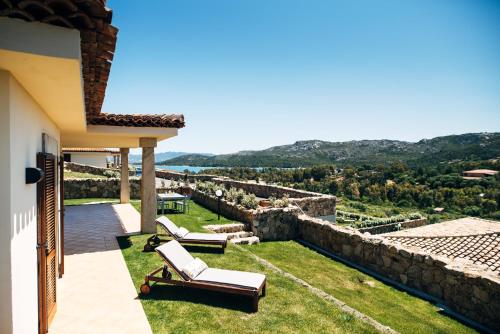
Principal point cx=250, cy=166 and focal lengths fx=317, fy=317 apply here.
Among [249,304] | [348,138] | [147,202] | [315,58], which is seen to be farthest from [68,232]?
[348,138]

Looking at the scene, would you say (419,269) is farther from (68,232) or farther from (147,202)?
(68,232)

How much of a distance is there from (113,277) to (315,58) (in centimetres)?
3290

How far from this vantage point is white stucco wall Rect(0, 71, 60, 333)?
9.74ft

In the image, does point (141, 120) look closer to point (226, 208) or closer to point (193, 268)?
point (193, 268)

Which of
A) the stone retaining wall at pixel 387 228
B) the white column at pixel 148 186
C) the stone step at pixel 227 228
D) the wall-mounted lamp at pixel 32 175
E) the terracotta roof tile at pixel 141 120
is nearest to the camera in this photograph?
the wall-mounted lamp at pixel 32 175

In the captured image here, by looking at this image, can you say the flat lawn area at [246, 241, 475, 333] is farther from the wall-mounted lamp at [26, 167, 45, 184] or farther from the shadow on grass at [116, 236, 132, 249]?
the wall-mounted lamp at [26, 167, 45, 184]

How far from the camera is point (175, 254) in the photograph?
6688mm

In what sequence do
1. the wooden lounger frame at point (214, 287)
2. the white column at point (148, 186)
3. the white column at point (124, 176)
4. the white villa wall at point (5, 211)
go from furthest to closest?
the white column at point (124, 176) → the white column at point (148, 186) → the wooden lounger frame at point (214, 287) → the white villa wall at point (5, 211)

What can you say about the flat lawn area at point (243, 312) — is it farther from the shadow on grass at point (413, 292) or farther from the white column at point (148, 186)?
the white column at point (148, 186)

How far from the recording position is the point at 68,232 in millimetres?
10773

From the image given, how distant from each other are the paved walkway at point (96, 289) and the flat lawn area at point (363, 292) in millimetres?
4450

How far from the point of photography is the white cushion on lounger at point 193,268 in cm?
623

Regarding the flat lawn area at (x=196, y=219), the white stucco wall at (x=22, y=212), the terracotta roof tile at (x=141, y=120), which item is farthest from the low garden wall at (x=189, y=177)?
the white stucco wall at (x=22, y=212)

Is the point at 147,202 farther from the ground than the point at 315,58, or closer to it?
closer to it
